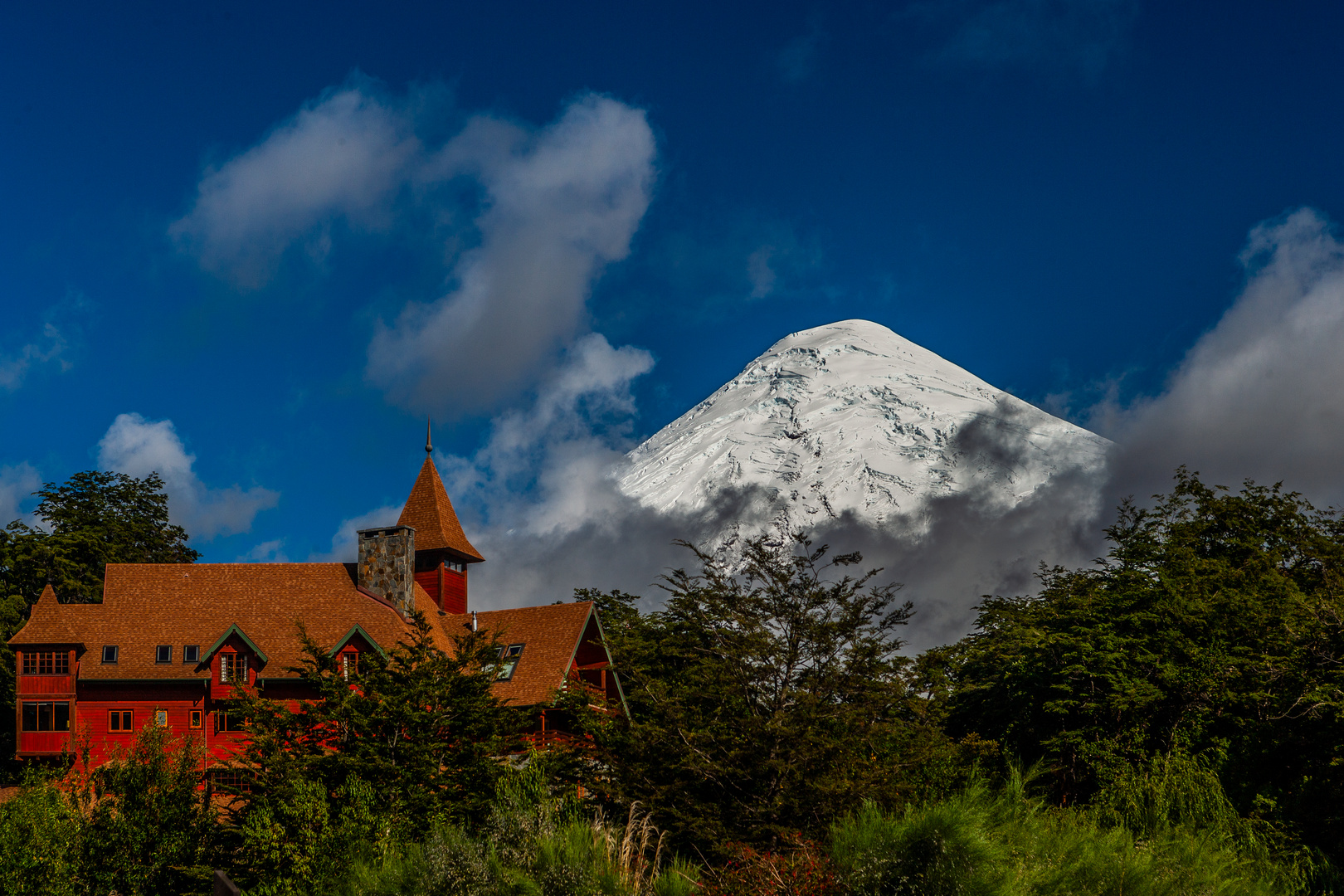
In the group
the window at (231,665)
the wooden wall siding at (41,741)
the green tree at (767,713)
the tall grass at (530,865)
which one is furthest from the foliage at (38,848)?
the wooden wall siding at (41,741)

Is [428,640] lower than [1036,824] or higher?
higher

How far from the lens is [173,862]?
19.4 metres

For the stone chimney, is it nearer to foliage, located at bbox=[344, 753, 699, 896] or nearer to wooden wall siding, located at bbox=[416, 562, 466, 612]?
wooden wall siding, located at bbox=[416, 562, 466, 612]

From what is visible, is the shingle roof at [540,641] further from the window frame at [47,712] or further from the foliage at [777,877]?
the foliage at [777,877]

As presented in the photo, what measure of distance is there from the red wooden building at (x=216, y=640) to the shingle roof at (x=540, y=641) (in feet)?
0.17

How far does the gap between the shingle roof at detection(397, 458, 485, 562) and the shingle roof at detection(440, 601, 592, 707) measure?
4.79m

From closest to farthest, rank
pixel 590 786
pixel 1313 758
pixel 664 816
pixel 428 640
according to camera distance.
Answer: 1. pixel 664 816
2. pixel 590 786
3. pixel 1313 758
4. pixel 428 640

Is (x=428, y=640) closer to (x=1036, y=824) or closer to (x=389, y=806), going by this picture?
(x=389, y=806)

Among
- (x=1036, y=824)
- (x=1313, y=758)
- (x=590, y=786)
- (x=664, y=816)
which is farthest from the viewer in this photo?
(x=1313, y=758)

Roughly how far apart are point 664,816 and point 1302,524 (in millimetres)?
29937

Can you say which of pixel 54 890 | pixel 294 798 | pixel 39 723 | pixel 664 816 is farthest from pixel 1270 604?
pixel 39 723

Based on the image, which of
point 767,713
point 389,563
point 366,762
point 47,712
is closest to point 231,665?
point 389,563

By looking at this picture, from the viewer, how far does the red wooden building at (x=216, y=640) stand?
Answer: 39000 millimetres

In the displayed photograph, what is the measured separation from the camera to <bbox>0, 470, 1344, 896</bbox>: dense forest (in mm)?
12500
